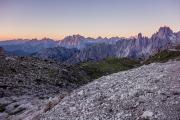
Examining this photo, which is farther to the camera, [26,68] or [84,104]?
[26,68]

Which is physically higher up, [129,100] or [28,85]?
[129,100]

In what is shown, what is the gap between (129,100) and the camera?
80.0 feet

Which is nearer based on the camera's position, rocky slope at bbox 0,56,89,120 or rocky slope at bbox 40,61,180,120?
rocky slope at bbox 40,61,180,120

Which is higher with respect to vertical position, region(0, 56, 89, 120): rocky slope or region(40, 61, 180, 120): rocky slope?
A: region(40, 61, 180, 120): rocky slope

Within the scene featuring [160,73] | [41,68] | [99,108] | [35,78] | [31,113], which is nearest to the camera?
[99,108]

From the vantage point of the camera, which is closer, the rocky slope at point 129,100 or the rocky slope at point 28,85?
the rocky slope at point 129,100

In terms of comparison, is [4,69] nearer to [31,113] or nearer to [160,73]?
[31,113]

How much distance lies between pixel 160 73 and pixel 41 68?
49.2 meters

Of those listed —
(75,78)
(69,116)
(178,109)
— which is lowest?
(75,78)

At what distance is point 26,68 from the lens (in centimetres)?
7012

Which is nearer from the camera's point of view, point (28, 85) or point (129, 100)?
point (129, 100)

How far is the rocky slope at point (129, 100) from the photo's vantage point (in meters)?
21.8

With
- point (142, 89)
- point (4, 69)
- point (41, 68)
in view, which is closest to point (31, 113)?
point (142, 89)

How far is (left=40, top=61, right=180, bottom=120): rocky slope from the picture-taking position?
2181 centimetres
